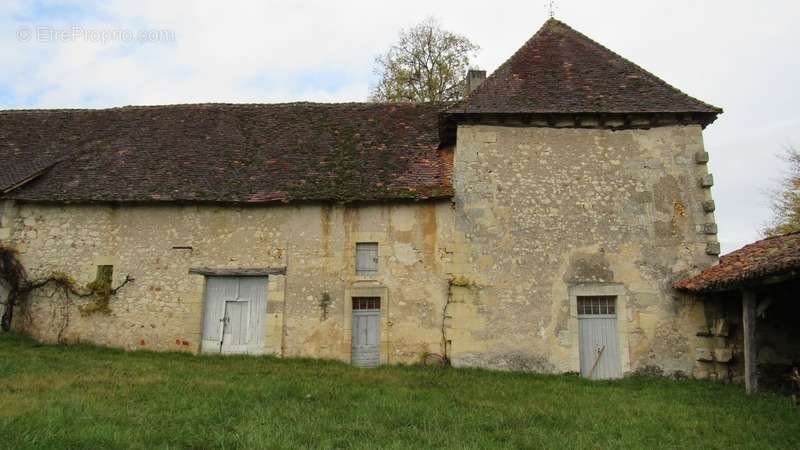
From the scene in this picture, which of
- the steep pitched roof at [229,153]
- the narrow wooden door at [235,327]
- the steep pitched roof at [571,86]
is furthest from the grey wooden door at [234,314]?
the steep pitched roof at [571,86]

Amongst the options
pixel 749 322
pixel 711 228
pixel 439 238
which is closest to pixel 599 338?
pixel 749 322

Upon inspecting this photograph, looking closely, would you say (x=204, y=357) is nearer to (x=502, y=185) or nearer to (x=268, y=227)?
(x=268, y=227)

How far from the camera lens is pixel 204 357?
35.0 ft

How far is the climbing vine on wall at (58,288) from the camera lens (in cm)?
1142

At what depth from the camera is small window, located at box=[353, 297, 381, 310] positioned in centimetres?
1096

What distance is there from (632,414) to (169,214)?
9.73 meters

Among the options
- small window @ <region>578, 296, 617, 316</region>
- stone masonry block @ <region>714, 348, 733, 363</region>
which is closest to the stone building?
small window @ <region>578, 296, 617, 316</region>

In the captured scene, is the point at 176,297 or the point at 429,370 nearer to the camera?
the point at 429,370

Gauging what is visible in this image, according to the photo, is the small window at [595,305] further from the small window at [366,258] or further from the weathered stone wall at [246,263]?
the small window at [366,258]

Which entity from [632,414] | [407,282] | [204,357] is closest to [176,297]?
[204,357]

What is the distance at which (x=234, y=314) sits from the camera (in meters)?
11.4

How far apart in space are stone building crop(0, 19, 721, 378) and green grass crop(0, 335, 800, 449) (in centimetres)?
118

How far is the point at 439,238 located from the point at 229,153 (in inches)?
224

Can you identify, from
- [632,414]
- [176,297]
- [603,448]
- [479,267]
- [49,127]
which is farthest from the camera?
[49,127]
